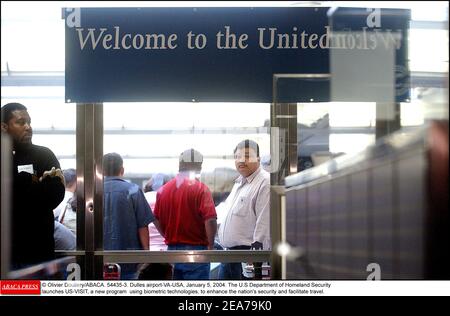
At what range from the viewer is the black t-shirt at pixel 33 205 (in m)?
3.30

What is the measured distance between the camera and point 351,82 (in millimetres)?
3322

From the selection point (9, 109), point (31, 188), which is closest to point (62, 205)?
point (31, 188)

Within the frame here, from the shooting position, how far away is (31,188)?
3.47 metres

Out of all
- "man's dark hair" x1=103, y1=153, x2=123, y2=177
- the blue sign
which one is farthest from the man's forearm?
the blue sign

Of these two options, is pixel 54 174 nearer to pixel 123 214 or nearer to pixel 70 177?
pixel 70 177

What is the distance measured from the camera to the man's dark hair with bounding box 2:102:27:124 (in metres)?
3.51

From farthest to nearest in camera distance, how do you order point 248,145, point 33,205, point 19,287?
point 248,145
point 33,205
point 19,287

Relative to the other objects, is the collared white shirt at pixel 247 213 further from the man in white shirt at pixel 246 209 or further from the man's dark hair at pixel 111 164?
the man's dark hair at pixel 111 164

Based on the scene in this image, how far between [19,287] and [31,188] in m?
0.65

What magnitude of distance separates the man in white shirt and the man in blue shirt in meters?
0.37

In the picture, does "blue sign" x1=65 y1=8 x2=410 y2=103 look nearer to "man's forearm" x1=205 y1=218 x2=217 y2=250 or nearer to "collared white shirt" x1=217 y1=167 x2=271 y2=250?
"collared white shirt" x1=217 y1=167 x2=271 y2=250

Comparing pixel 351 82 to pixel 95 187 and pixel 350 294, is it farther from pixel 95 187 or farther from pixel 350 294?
pixel 95 187
